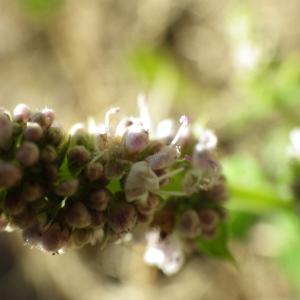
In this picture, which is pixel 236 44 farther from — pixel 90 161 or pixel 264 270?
pixel 90 161

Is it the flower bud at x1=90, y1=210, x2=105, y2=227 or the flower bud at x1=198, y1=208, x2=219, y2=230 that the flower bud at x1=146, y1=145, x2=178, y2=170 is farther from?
the flower bud at x1=198, y1=208, x2=219, y2=230

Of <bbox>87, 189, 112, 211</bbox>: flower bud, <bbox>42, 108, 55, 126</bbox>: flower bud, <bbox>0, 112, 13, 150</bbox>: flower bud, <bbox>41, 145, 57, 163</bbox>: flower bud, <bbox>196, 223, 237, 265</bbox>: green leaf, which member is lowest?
<bbox>196, 223, 237, 265</bbox>: green leaf

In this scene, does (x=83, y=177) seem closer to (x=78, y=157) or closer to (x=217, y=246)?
(x=78, y=157)

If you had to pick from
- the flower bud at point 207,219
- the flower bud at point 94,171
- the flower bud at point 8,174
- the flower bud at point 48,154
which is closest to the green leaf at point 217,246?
the flower bud at point 207,219

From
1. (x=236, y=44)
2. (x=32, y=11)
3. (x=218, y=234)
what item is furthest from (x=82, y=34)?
(x=218, y=234)

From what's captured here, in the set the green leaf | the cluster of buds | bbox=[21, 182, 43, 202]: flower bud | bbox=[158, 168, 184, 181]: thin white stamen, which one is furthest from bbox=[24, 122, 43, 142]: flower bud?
the green leaf

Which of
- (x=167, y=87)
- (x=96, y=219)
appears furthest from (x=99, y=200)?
(x=167, y=87)

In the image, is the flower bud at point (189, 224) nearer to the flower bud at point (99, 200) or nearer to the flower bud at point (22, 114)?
the flower bud at point (99, 200)

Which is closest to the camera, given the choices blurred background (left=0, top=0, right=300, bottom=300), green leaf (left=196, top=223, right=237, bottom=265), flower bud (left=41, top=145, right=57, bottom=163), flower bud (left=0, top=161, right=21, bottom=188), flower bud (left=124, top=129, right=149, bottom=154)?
flower bud (left=0, top=161, right=21, bottom=188)
